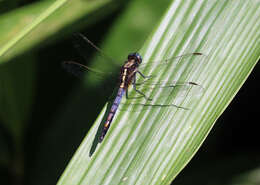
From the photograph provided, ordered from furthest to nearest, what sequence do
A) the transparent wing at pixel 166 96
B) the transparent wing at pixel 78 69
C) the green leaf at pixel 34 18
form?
the transparent wing at pixel 78 69, the green leaf at pixel 34 18, the transparent wing at pixel 166 96

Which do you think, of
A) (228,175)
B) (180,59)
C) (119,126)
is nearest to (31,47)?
(119,126)

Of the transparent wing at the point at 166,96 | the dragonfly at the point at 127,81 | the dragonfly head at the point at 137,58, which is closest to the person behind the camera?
the transparent wing at the point at 166,96

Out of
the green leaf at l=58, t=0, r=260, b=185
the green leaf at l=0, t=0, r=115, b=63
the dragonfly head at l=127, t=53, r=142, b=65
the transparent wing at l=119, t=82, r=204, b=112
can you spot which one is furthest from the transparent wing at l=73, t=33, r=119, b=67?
the green leaf at l=58, t=0, r=260, b=185

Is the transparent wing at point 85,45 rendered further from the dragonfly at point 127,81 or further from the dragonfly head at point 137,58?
the dragonfly head at point 137,58

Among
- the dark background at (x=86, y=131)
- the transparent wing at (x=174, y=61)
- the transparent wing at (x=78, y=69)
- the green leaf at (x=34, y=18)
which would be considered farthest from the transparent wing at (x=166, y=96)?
the dark background at (x=86, y=131)

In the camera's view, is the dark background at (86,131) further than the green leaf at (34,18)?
Yes

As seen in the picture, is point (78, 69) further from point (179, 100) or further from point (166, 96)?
point (179, 100)

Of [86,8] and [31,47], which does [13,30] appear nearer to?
[31,47]
